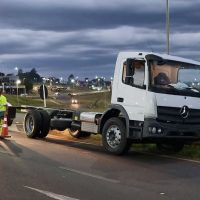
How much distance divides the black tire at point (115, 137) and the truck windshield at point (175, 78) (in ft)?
4.86

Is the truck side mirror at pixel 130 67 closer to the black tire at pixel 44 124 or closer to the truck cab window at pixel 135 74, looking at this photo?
the truck cab window at pixel 135 74

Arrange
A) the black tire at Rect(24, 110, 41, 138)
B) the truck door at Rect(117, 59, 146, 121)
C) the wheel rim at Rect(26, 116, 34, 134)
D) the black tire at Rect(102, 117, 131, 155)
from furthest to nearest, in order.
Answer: the wheel rim at Rect(26, 116, 34, 134) → the black tire at Rect(24, 110, 41, 138) → the black tire at Rect(102, 117, 131, 155) → the truck door at Rect(117, 59, 146, 121)

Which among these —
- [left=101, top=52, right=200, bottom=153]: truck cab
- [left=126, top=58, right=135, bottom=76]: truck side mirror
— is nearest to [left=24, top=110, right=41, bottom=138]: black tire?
[left=101, top=52, right=200, bottom=153]: truck cab

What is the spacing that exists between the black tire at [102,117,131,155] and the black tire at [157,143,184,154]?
5.72 feet

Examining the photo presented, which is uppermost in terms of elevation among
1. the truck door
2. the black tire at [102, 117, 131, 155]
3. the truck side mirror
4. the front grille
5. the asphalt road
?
the truck side mirror

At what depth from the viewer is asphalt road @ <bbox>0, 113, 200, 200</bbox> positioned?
955 cm

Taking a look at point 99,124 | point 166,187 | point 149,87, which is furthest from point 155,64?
point 166,187

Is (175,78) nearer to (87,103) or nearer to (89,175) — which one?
(89,175)

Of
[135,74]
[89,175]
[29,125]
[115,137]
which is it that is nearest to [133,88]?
[135,74]

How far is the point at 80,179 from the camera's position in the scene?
Result: 11.0 meters

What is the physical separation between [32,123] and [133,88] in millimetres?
5817

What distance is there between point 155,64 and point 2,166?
454cm

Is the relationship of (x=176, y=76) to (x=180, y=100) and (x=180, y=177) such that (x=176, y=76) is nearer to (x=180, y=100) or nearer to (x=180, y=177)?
(x=180, y=100)

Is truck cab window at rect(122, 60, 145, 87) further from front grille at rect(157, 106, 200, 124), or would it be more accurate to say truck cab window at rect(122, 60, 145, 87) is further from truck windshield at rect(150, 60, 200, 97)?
front grille at rect(157, 106, 200, 124)
